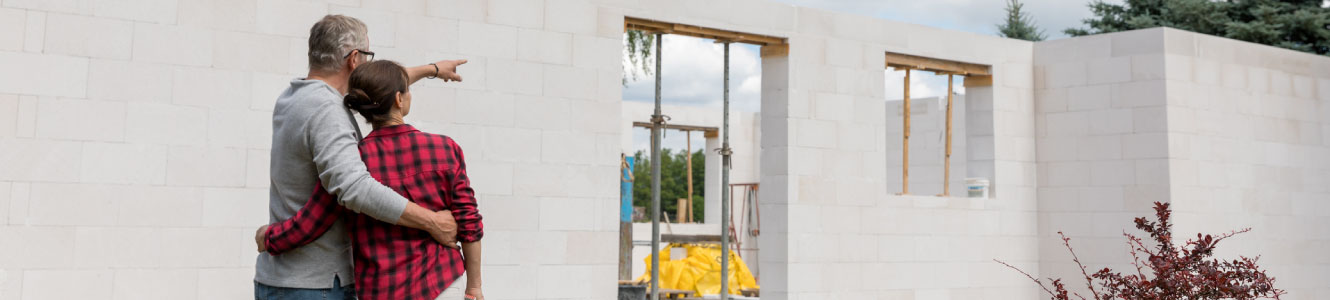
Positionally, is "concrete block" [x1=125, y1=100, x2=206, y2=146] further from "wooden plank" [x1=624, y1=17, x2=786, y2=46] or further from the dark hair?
the dark hair

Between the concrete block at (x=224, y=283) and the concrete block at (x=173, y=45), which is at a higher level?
the concrete block at (x=173, y=45)

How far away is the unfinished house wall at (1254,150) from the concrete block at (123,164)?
5987 millimetres

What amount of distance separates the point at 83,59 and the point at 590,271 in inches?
99.5

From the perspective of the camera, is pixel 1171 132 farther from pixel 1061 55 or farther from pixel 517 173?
pixel 517 173

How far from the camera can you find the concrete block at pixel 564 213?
17.0 ft

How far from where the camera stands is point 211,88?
4.43 m

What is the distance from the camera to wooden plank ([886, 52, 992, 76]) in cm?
672

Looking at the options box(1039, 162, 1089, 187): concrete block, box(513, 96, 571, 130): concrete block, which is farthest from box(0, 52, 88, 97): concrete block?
box(1039, 162, 1089, 187): concrete block

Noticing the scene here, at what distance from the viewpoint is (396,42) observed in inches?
191

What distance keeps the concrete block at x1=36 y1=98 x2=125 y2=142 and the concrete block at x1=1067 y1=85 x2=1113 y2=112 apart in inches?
233

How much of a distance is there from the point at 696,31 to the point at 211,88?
2.61 m

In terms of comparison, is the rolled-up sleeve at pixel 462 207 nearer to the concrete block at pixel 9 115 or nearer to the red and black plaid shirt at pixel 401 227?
the red and black plaid shirt at pixel 401 227

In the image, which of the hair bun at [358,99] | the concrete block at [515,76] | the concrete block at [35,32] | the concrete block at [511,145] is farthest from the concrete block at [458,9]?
the hair bun at [358,99]

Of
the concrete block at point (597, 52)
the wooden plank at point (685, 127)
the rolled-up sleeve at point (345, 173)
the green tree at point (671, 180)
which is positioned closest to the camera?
the rolled-up sleeve at point (345, 173)
